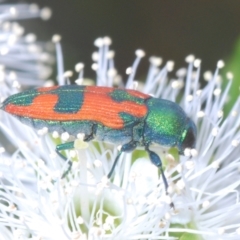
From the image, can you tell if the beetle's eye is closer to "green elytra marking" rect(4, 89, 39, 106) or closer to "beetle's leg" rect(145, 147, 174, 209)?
"beetle's leg" rect(145, 147, 174, 209)

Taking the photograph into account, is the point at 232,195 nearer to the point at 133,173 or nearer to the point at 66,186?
the point at 133,173

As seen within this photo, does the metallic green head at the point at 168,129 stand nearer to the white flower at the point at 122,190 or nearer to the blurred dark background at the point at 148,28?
the white flower at the point at 122,190

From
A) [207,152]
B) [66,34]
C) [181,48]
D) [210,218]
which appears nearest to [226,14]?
[181,48]

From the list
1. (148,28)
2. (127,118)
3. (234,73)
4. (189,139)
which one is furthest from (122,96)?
(148,28)

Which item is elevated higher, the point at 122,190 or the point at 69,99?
the point at 69,99

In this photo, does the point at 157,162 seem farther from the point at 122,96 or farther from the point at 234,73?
the point at 234,73

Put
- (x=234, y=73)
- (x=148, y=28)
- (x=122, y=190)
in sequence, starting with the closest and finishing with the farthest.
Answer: (x=122, y=190) → (x=234, y=73) → (x=148, y=28)

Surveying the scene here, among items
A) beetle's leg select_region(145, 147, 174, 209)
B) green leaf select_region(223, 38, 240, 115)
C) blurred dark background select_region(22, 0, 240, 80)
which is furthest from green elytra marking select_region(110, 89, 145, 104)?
blurred dark background select_region(22, 0, 240, 80)
